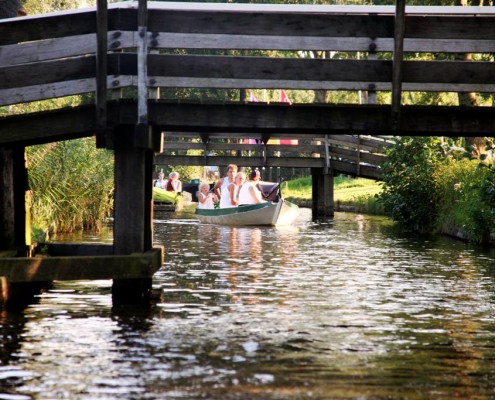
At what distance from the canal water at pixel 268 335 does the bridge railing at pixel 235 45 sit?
2.48 m

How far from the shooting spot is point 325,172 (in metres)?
36.1

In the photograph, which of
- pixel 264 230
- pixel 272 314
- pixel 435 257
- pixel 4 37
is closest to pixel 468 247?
pixel 435 257

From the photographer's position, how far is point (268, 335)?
10.4m

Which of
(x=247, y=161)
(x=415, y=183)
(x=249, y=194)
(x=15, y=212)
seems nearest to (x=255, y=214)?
(x=249, y=194)

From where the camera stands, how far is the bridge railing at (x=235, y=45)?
12047 millimetres

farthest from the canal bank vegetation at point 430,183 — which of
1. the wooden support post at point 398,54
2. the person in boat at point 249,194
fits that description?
the wooden support post at point 398,54

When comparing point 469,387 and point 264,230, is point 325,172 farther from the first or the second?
point 469,387

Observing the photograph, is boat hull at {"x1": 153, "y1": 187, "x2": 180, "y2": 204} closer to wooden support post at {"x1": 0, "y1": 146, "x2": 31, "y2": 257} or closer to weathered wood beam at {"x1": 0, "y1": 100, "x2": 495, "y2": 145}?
wooden support post at {"x1": 0, "y1": 146, "x2": 31, "y2": 257}

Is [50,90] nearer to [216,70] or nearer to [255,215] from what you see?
[216,70]

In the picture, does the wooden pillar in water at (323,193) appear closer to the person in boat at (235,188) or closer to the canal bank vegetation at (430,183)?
the person in boat at (235,188)

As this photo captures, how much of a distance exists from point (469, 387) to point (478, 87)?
521 centimetres

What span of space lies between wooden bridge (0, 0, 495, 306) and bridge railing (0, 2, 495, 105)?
11 millimetres

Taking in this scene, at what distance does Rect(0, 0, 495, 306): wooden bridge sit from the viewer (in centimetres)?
1205

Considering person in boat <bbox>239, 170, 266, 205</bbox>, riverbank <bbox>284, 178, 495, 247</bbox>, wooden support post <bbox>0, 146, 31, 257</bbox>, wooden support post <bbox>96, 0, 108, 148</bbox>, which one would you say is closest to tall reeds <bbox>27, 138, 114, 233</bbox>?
person in boat <bbox>239, 170, 266, 205</bbox>
